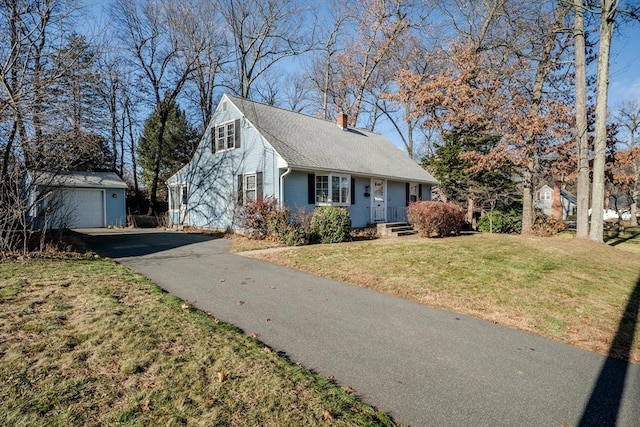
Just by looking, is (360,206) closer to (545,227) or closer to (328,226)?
(328,226)

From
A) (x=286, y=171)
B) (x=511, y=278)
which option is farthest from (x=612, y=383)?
(x=286, y=171)

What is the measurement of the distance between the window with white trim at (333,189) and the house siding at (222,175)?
2189mm

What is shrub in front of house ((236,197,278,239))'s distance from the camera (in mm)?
13031

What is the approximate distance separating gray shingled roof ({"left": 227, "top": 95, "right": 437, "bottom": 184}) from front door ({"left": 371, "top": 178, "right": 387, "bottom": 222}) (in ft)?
1.94

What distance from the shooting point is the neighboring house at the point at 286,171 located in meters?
14.8

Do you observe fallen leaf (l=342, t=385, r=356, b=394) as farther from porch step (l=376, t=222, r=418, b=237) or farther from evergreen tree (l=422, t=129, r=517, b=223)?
evergreen tree (l=422, t=129, r=517, b=223)

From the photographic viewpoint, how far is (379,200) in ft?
59.3

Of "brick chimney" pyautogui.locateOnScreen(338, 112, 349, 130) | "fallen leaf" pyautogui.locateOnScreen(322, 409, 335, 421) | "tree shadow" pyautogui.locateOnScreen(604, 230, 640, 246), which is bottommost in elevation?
"tree shadow" pyautogui.locateOnScreen(604, 230, 640, 246)

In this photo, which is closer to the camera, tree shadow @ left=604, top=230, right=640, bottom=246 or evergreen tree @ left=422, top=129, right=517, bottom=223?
tree shadow @ left=604, top=230, right=640, bottom=246

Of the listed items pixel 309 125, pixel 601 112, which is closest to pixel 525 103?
pixel 601 112

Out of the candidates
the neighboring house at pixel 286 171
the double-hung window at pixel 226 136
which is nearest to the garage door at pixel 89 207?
the neighboring house at pixel 286 171

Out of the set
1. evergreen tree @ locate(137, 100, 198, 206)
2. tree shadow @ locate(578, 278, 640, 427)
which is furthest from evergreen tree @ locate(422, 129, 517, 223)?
evergreen tree @ locate(137, 100, 198, 206)

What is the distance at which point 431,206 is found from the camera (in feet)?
44.6

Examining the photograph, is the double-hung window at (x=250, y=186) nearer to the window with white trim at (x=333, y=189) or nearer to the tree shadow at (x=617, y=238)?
the window with white trim at (x=333, y=189)
